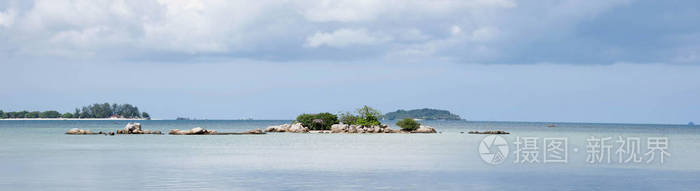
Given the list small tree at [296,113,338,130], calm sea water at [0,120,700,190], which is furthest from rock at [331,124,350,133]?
calm sea water at [0,120,700,190]

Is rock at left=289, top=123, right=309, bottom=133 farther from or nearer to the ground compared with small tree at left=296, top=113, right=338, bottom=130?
nearer to the ground

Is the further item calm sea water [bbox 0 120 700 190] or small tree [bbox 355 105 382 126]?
small tree [bbox 355 105 382 126]

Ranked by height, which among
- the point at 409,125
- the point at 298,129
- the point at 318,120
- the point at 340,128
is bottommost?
the point at 298,129

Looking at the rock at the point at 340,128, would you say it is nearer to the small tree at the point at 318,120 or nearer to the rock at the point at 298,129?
the small tree at the point at 318,120

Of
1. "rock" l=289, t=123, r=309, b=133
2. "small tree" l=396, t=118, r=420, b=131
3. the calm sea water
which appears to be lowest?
the calm sea water

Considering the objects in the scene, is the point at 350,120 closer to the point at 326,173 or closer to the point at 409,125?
the point at 409,125

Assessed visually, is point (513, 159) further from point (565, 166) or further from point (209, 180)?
point (209, 180)

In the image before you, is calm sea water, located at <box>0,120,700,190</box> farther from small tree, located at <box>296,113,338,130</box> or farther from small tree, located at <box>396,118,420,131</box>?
small tree, located at <box>296,113,338,130</box>

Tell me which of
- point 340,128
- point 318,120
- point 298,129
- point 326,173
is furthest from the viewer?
point 318,120

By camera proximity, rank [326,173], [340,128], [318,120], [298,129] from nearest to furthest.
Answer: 1. [326,173]
2. [340,128]
3. [298,129]
4. [318,120]

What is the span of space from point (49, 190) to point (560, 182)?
70.4ft

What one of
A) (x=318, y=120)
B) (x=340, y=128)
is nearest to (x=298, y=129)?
(x=318, y=120)

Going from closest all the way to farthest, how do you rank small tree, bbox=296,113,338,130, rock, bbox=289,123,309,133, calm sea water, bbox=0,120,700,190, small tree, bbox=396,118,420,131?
calm sea water, bbox=0,120,700,190
rock, bbox=289,123,309,133
small tree, bbox=396,118,420,131
small tree, bbox=296,113,338,130

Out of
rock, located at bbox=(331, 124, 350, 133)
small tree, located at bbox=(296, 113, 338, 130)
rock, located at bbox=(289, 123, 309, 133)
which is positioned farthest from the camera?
small tree, located at bbox=(296, 113, 338, 130)
